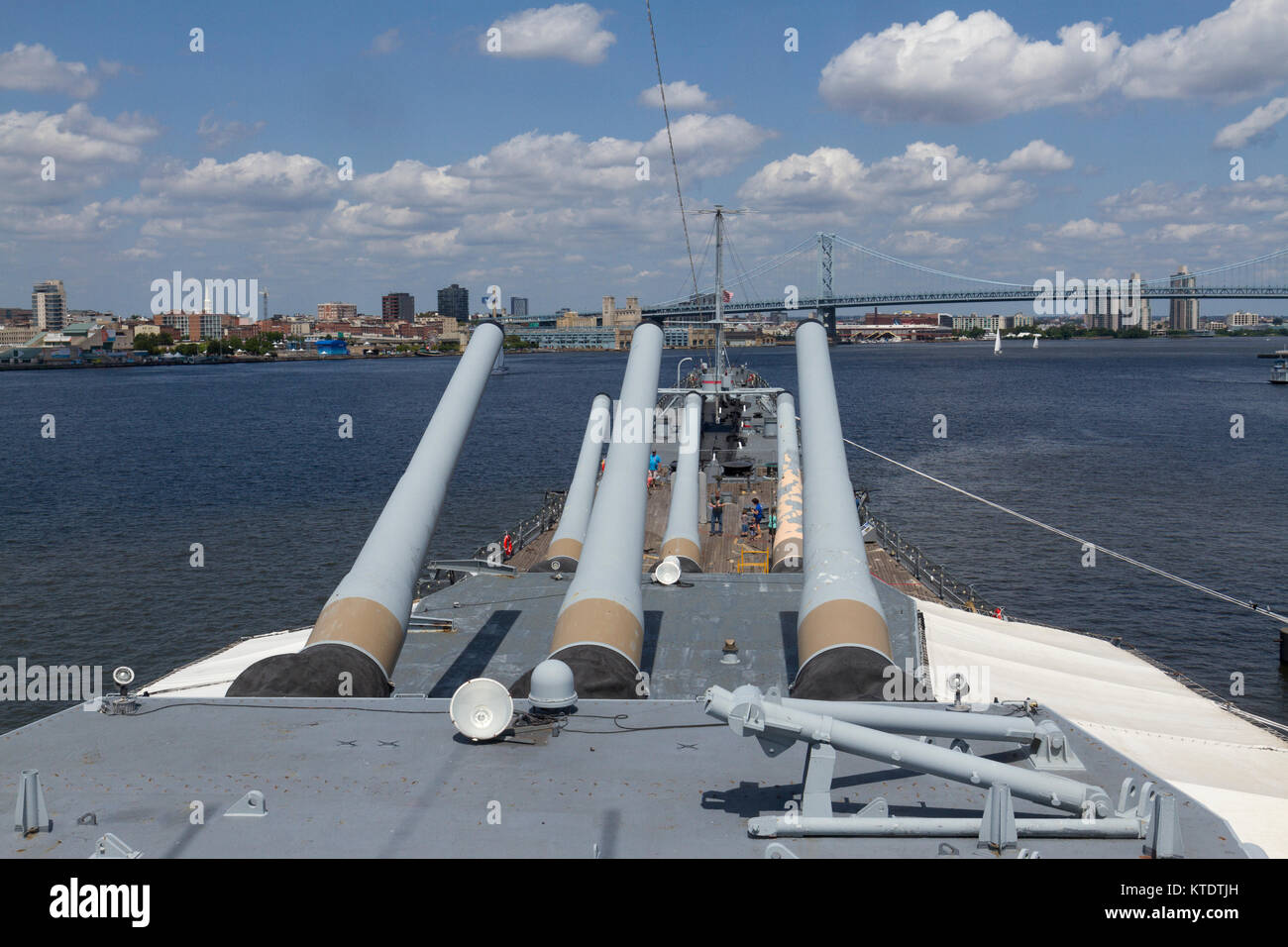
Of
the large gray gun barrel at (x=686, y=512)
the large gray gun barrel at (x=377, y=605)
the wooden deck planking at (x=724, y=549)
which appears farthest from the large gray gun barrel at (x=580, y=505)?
the large gray gun barrel at (x=377, y=605)

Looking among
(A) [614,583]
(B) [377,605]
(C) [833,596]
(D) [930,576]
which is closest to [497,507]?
(D) [930,576]

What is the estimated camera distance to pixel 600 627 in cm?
1109

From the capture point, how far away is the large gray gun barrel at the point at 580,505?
2186 centimetres

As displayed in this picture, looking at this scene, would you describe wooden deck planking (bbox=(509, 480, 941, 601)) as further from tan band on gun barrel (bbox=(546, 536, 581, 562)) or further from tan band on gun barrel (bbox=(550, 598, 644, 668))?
tan band on gun barrel (bbox=(550, 598, 644, 668))

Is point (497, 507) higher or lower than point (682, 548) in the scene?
lower

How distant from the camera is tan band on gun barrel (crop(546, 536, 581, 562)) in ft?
74.5

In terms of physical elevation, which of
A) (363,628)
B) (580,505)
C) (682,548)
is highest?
(363,628)

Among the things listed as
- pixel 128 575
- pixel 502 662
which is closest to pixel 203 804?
pixel 502 662

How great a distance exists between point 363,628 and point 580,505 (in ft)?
48.1

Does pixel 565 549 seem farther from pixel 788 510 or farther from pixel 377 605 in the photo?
pixel 377 605

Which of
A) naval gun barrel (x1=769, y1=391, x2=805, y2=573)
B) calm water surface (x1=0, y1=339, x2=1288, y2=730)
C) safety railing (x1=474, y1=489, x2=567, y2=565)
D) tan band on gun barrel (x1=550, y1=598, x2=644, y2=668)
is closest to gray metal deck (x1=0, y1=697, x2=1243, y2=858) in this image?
tan band on gun barrel (x1=550, y1=598, x2=644, y2=668)

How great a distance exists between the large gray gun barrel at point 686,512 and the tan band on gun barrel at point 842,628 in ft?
40.2
